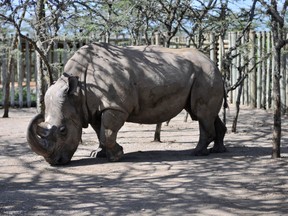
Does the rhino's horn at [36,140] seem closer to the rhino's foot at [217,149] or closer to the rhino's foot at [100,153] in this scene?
the rhino's foot at [100,153]

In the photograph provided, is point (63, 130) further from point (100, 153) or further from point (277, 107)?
point (277, 107)

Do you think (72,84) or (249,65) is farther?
(249,65)

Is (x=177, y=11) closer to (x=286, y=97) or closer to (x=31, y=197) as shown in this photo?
(x=286, y=97)

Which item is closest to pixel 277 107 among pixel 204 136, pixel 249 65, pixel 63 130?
pixel 204 136

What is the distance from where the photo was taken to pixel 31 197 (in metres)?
5.58

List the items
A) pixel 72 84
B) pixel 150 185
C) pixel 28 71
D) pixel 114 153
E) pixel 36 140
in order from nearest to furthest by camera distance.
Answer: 1. pixel 150 185
2. pixel 36 140
3. pixel 72 84
4. pixel 114 153
5. pixel 28 71

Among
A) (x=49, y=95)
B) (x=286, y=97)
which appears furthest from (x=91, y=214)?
(x=286, y=97)

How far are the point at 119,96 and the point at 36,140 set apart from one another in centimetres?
126

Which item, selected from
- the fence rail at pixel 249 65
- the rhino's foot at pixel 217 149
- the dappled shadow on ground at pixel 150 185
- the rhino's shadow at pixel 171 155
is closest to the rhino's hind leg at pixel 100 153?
the rhino's shadow at pixel 171 155

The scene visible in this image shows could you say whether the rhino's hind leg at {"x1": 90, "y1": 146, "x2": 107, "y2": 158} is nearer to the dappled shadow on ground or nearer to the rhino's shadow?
the rhino's shadow

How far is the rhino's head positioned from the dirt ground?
0.23 meters

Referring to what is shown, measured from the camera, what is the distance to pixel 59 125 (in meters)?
7.12

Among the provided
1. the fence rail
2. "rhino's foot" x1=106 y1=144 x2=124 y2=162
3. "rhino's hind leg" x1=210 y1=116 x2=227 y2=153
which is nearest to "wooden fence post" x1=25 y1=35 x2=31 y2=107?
the fence rail

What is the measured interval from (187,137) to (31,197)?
480 centimetres
